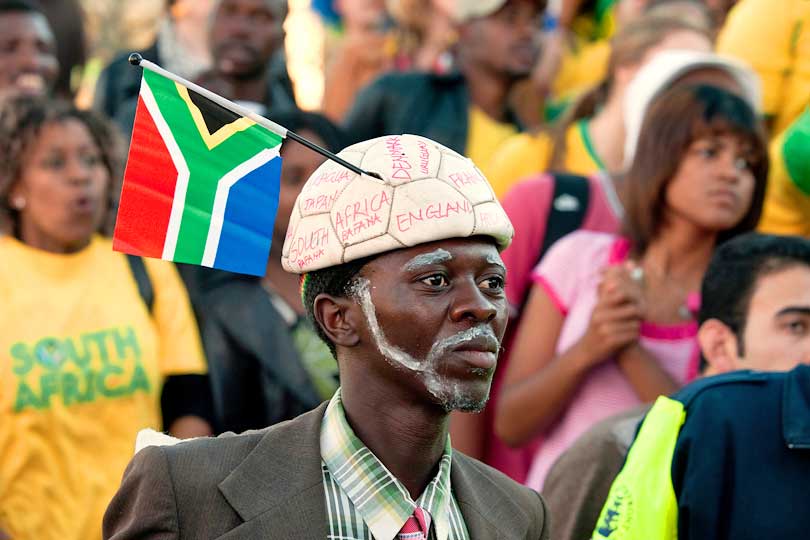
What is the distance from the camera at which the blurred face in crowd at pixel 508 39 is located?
7.09 metres

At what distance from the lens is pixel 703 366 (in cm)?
464

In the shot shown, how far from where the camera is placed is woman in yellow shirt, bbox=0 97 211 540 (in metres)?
4.86

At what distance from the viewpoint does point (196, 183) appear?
3.02 metres

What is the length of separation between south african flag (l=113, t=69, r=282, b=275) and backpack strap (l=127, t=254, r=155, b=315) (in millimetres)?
2275

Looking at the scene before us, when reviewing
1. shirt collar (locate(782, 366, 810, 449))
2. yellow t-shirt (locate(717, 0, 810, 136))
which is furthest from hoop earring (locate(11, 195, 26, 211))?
yellow t-shirt (locate(717, 0, 810, 136))

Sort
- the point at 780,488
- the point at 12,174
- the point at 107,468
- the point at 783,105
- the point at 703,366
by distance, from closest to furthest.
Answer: the point at 780,488 → the point at 703,366 → the point at 107,468 → the point at 12,174 → the point at 783,105

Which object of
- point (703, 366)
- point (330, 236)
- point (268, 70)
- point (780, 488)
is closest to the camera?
point (330, 236)

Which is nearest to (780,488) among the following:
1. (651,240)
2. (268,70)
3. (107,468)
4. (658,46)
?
(651,240)

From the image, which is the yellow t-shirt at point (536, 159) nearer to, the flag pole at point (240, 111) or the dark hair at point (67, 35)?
the dark hair at point (67, 35)

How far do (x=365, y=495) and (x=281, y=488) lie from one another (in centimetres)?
17

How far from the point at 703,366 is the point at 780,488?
4.15 ft

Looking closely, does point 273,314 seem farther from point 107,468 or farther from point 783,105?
point 783,105

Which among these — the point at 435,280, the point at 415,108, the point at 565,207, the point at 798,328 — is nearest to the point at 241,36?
the point at 415,108

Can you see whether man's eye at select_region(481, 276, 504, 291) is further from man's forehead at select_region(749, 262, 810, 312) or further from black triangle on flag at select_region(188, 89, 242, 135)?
man's forehead at select_region(749, 262, 810, 312)
